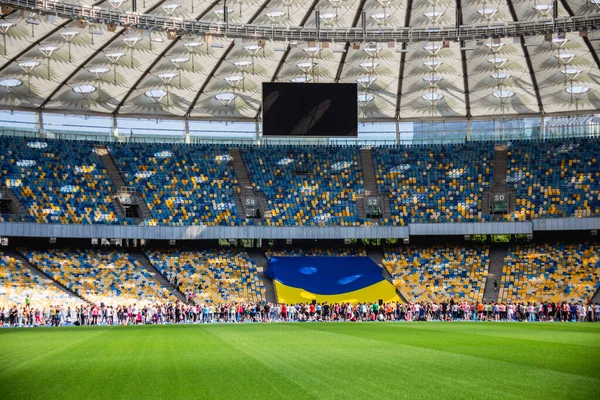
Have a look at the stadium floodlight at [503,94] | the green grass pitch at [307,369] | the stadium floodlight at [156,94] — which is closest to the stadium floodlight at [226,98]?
the stadium floodlight at [156,94]

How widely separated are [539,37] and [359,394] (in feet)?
137

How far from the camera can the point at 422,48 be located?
178 feet

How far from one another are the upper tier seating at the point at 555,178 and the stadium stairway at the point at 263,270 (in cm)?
1970

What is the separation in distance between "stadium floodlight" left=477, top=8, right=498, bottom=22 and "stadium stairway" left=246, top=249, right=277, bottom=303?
81.2ft

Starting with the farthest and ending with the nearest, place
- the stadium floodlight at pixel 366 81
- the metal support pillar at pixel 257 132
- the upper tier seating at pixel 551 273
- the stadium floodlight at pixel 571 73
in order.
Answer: the metal support pillar at pixel 257 132 < the stadium floodlight at pixel 366 81 < the upper tier seating at pixel 551 273 < the stadium floodlight at pixel 571 73

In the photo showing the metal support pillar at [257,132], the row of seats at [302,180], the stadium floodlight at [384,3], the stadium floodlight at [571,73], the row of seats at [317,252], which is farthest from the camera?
the metal support pillar at [257,132]

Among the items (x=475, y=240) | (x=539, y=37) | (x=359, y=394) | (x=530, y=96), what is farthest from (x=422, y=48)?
(x=359, y=394)

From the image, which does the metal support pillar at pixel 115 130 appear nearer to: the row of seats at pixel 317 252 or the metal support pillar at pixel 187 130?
the metal support pillar at pixel 187 130

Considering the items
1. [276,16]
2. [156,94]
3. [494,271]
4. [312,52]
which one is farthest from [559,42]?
[156,94]

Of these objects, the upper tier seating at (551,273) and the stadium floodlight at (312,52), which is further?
the upper tier seating at (551,273)

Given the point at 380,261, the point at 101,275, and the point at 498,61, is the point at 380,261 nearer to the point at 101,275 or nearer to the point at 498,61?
the point at 498,61

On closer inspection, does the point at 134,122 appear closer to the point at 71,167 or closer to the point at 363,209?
the point at 71,167

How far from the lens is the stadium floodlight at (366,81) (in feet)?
197

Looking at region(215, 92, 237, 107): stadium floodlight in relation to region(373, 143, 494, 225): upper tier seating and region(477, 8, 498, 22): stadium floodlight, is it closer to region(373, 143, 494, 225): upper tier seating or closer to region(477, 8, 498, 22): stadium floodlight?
region(373, 143, 494, 225): upper tier seating
